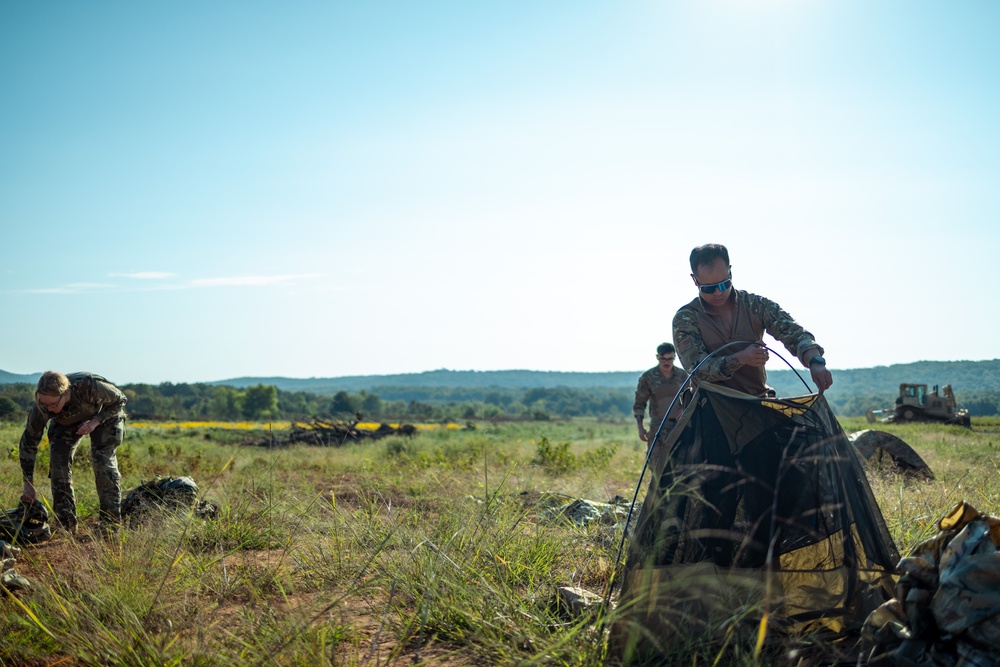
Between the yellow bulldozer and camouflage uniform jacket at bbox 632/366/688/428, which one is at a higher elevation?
camouflage uniform jacket at bbox 632/366/688/428

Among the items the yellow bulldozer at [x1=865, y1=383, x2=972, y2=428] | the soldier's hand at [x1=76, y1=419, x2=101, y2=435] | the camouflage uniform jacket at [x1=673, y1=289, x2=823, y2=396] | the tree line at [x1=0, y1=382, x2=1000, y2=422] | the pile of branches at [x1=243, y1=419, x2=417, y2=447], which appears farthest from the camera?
the yellow bulldozer at [x1=865, y1=383, x2=972, y2=428]

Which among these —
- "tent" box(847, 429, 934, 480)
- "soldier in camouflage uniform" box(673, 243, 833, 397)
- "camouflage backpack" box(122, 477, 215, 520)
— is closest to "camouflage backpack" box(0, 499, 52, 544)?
"camouflage backpack" box(122, 477, 215, 520)

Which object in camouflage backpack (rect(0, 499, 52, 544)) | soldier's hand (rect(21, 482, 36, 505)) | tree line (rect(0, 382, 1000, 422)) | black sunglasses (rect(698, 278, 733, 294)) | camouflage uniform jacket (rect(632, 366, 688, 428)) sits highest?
black sunglasses (rect(698, 278, 733, 294))

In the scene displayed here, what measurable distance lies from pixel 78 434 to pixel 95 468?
1.19 ft

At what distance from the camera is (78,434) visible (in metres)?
7.02

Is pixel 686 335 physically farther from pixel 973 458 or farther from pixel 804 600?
pixel 973 458

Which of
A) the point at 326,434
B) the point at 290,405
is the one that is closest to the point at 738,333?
the point at 326,434

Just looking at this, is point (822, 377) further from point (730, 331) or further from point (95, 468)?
point (95, 468)

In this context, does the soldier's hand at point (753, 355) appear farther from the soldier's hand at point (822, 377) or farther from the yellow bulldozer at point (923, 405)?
the yellow bulldozer at point (923, 405)

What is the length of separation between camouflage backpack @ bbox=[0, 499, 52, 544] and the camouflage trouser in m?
0.14

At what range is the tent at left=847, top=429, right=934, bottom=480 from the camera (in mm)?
9164

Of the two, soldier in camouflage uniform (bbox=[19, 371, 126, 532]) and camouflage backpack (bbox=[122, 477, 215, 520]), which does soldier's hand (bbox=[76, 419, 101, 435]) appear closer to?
soldier in camouflage uniform (bbox=[19, 371, 126, 532])

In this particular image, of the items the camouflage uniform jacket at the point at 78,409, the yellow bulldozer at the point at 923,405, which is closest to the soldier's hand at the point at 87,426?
the camouflage uniform jacket at the point at 78,409

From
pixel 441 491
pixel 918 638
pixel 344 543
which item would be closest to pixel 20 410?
pixel 441 491
